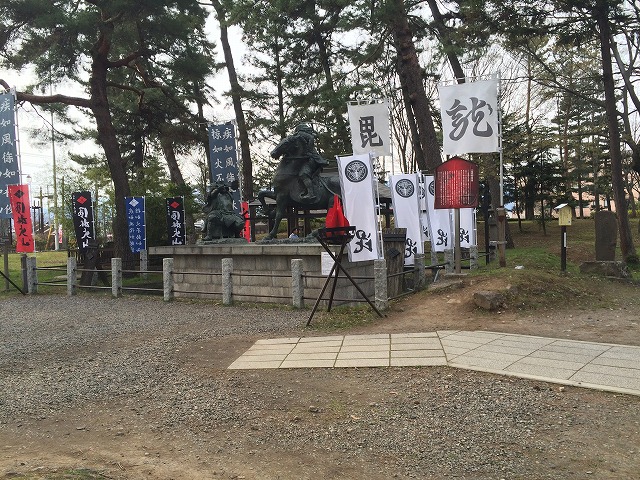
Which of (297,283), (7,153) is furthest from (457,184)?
(7,153)

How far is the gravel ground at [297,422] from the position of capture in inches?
131

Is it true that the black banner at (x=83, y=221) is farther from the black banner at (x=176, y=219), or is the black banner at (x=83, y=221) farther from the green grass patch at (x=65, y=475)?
the green grass patch at (x=65, y=475)

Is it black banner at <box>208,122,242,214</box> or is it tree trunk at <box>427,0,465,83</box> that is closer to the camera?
tree trunk at <box>427,0,465,83</box>

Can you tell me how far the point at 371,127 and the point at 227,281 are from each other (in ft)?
15.3

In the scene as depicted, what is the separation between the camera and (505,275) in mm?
9289

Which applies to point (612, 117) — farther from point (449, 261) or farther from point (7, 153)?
point (7, 153)

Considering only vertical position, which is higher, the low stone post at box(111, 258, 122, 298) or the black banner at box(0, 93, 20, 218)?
the black banner at box(0, 93, 20, 218)

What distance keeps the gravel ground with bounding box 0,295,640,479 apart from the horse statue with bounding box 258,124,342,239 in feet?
16.6

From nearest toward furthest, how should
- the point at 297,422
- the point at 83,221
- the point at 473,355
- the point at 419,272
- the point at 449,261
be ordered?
the point at 297,422
the point at 473,355
the point at 419,272
the point at 449,261
the point at 83,221

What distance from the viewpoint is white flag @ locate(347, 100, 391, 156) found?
11.4m

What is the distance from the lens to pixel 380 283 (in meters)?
8.60

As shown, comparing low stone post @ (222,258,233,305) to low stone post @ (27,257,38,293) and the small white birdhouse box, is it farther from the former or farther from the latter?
the small white birdhouse box

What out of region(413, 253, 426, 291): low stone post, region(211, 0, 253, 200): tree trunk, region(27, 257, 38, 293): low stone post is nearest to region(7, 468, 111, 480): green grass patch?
region(413, 253, 426, 291): low stone post

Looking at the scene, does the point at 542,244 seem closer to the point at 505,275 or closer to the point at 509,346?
the point at 505,275
